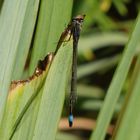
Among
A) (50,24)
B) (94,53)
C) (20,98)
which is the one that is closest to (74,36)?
(50,24)

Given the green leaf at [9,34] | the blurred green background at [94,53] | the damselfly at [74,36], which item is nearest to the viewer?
the green leaf at [9,34]

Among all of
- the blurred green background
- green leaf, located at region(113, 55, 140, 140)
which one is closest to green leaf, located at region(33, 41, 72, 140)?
green leaf, located at region(113, 55, 140, 140)

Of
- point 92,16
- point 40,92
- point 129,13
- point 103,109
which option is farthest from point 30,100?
point 129,13

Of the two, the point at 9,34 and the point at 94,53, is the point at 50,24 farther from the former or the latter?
the point at 94,53

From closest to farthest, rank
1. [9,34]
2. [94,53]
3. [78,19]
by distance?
[9,34] → [78,19] → [94,53]

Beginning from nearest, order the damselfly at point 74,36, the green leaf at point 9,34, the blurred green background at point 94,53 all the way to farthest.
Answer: the green leaf at point 9,34 → the damselfly at point 74,36 → the blurred green background at point 94,53

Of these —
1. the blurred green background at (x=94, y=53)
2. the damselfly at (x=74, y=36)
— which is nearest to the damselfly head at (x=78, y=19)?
the damselfly at (x=74, y=36)

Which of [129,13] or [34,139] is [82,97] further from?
[34,139]

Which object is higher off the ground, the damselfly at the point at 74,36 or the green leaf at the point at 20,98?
the damselfly at the point at 74,36

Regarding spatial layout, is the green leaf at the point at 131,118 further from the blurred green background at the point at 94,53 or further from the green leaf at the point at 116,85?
A: the blurred green background at the point at 94,53

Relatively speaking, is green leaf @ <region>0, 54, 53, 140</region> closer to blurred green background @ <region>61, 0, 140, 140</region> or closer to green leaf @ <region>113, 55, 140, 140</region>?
green leaf @ <region>113, 55, 140, 140</region>
